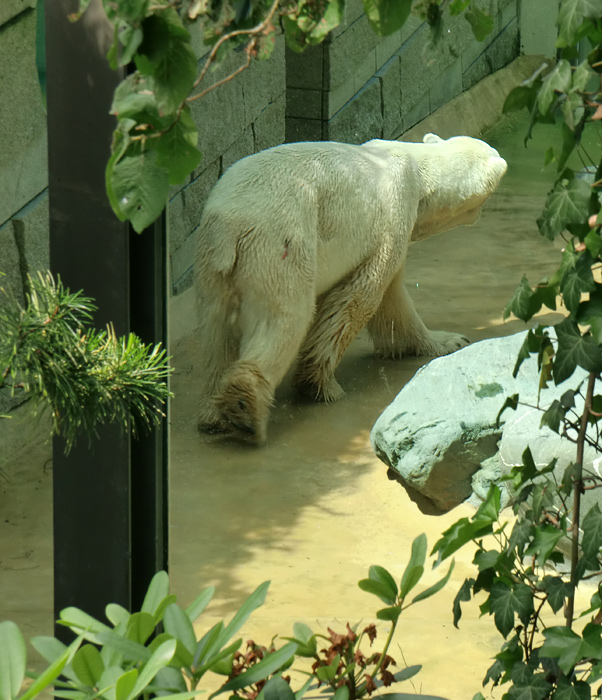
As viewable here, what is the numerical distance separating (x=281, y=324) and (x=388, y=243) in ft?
2.15

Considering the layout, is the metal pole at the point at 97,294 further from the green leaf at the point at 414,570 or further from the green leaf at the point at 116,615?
the green leaf at the point at 414,570

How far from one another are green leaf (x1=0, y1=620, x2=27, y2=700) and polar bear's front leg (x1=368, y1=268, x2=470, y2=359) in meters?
3.71

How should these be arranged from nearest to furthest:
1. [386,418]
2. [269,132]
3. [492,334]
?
[386,418]
[492,334]
[269,132]

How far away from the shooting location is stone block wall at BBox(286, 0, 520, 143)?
7.42 metres

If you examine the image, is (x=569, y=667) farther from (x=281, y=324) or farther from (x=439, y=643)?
(x=281, y=324)

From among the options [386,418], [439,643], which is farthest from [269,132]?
[439,643]

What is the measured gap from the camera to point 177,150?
907mm

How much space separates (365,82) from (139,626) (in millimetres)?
7043

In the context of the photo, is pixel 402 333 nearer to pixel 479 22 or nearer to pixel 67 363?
pixel 67 363

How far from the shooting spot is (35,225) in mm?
4145

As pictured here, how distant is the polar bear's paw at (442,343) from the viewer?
5.14 m

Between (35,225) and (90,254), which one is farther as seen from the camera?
(35,225)

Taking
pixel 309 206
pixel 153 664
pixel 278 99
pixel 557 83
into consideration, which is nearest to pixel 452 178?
pixel 309 206

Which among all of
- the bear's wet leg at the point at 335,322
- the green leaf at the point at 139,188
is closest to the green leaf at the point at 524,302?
the green leaf at the point at 139,188
